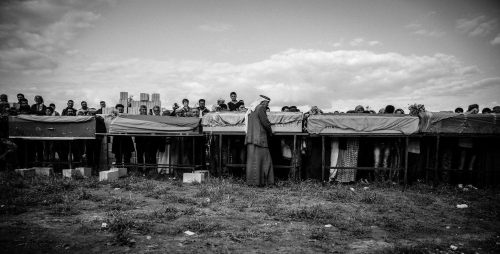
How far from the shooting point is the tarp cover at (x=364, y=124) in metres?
8.53

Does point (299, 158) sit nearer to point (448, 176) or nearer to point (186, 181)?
point (186, 181)

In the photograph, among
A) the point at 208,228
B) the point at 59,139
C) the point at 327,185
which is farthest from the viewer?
the point at 59,139

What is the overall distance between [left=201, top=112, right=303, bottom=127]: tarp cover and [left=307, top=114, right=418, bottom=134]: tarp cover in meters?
0.51

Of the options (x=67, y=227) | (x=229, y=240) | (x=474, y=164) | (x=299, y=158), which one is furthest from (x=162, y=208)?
(x=474, y=164)

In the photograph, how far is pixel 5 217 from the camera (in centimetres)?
558

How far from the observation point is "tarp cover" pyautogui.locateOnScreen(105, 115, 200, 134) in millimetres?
9672

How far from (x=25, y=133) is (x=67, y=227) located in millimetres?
6650

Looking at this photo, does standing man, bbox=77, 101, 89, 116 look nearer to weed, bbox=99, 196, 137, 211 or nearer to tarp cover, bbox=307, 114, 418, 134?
weed, bbox=99, 196, 137, 211

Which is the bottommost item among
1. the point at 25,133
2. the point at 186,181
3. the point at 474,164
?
the point at 186,181

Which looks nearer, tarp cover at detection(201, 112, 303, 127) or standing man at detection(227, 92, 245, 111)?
tarp cover at detection(201, 112, 303, 127)

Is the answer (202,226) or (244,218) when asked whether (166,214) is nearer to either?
(202,226)

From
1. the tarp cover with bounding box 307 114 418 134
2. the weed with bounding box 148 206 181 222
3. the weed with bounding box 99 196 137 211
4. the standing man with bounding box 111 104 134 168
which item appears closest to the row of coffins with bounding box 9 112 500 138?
the tarp cover with bounding box 307 114 418 134

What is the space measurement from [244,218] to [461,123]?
6495 mm

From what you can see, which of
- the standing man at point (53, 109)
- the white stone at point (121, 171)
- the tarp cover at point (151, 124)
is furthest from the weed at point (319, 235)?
the standing man at point (53, 109)
